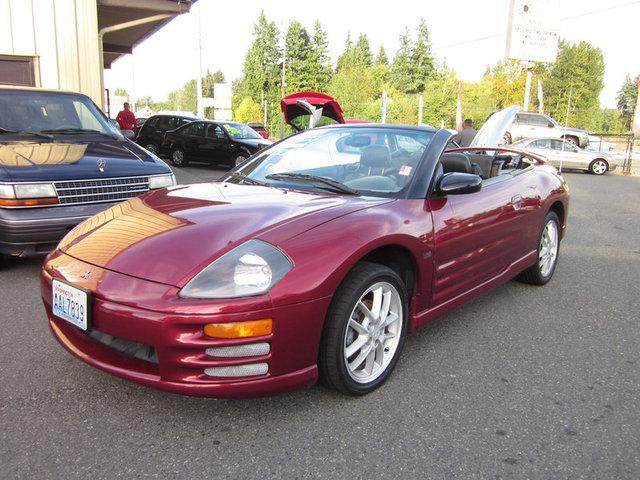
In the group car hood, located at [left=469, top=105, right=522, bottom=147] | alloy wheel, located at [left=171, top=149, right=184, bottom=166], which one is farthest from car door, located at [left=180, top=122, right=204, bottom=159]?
car hood, located at [left=469, top=105, right=522, bottom=147]

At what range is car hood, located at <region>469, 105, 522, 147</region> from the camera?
479 cm

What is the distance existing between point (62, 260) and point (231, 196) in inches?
36.9

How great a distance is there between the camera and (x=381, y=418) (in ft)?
8.21

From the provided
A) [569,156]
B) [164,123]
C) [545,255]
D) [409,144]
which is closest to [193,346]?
[409,144]

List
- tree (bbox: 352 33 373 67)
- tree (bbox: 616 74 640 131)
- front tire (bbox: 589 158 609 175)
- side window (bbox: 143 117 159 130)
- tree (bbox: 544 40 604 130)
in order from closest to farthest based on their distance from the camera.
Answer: side window (bbox: 143 117 159 130) < front tire (bbox: 589 158 609 175) < tree (bbox: 544 40 604 130) < tree (bbox: 352 33 373 67) < tree (bbox: 616 74 640 131)

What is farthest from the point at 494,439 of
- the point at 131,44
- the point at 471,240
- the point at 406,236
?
the point at 131,44

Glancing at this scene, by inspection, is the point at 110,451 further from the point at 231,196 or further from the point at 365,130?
the point at 365,130

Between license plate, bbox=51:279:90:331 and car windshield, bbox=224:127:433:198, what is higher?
car windshield, bbox=224:127:433:198

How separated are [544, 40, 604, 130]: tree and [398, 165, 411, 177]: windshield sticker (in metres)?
60.7

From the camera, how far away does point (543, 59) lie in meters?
27.1

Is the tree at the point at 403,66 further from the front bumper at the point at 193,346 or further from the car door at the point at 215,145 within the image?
the front bumper at the point at 193,346

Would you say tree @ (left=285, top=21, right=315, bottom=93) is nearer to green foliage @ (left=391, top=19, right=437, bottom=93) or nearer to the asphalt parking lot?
green foliage @ (left=391, top=19, right=437, bottom=93)

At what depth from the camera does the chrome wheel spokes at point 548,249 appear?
4.62 metres

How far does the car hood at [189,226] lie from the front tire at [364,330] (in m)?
0.36
